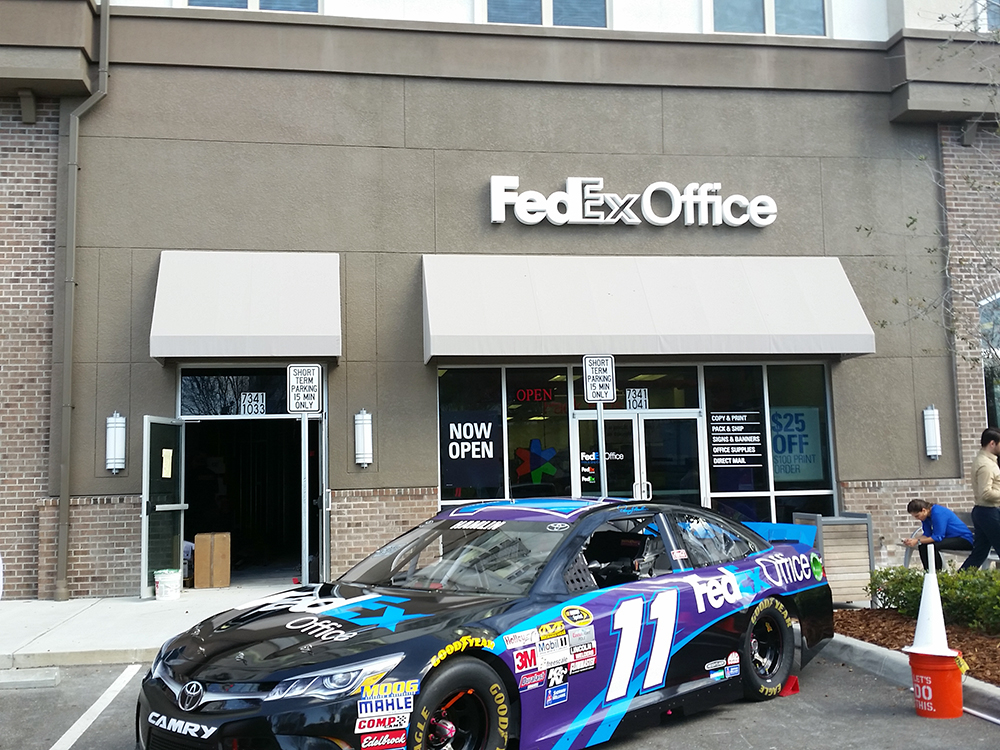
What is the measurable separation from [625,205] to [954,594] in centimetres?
720

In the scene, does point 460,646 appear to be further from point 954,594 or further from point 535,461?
point 535,461

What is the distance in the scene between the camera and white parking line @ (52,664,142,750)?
582 cm

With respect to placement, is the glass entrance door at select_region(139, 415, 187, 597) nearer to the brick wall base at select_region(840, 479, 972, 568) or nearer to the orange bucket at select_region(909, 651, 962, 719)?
the orange bucket at select_region(909, 651, 962, 719)

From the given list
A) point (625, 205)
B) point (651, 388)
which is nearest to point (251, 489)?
point (651, 388)

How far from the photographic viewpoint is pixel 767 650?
6.50m

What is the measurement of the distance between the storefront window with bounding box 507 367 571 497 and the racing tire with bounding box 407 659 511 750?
7.94 m

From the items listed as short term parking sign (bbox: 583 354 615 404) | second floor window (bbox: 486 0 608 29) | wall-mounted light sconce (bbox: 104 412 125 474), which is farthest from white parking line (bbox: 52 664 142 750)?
second floor window (bbox: 486 0 608 29)

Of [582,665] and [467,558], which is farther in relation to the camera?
[467,558]

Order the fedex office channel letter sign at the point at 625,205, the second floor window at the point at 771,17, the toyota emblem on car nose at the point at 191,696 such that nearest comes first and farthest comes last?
the toyota emblem on car nose at the point at 191,696 < the fedex office channel letter sign at the point at 625,205 < the second floor window at the point at 771,17

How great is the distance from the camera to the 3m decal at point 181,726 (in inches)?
169

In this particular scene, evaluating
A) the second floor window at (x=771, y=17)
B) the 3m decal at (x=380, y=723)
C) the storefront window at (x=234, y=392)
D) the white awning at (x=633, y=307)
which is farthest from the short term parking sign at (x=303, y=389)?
the second floor window at (x=771, y=17)

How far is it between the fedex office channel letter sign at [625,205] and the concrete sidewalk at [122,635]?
6.06 metres

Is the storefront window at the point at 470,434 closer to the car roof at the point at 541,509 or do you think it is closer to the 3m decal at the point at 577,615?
the car roof at the point at 541,509

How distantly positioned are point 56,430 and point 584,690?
9040 mm
